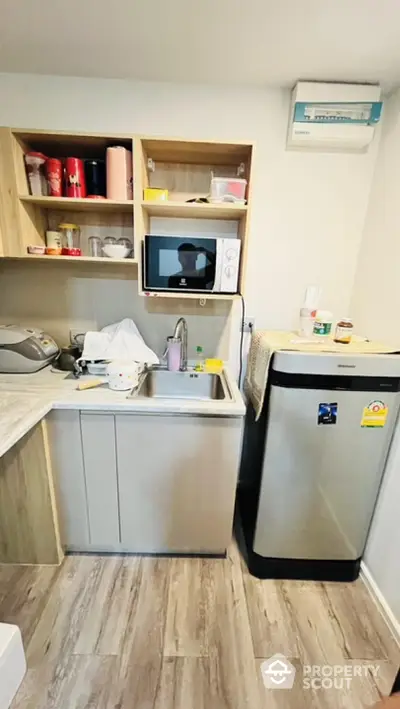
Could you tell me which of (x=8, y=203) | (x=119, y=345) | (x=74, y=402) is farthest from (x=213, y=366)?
(x=8, y=203)

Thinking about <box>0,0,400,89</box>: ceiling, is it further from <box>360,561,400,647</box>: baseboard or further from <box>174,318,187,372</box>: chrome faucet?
<box>360,561,400,647</box>: baseboard

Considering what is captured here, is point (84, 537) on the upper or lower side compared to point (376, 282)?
lower

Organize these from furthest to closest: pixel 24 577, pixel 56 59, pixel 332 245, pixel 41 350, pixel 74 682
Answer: pixel 332 245
pixel 41 350
pixel 24 577
pixel 56 59
pixel 74 682

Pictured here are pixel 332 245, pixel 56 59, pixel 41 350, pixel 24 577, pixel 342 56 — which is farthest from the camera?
pixel 332 245

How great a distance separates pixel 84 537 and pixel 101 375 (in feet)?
2.69

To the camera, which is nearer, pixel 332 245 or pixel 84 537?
pixel 84 537

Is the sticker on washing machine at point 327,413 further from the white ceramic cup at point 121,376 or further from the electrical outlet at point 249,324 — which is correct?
the white ceramic cup at point 121,376

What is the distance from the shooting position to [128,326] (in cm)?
190

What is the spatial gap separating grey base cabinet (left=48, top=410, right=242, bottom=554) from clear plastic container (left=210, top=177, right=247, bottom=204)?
3.34ft

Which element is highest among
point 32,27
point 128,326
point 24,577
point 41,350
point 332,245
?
point 32,27

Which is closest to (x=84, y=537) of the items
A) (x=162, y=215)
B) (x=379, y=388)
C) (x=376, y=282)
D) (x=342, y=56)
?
(x=379, y=388)

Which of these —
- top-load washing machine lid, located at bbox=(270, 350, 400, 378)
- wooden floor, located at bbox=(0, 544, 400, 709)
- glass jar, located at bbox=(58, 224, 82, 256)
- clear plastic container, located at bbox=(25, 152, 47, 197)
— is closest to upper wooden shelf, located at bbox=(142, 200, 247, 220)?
glass jar, located at bbox=(58, 224, 82, 256)

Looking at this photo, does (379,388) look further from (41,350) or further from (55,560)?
(55,560)

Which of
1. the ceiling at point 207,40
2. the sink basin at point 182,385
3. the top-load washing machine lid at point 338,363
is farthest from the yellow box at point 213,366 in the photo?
the ceiling at point 207,40
